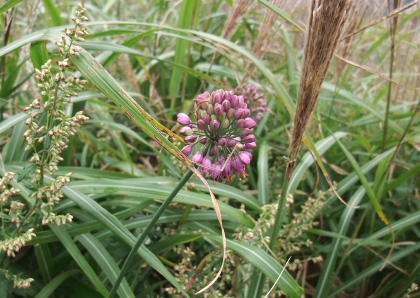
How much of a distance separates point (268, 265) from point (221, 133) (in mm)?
617

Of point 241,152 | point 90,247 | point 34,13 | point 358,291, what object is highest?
point 34,13

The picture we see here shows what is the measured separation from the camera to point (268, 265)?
5.11 feet

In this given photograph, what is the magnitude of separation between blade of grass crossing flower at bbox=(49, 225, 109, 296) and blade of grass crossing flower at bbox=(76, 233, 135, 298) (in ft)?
0.14

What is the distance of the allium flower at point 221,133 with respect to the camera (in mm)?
1153

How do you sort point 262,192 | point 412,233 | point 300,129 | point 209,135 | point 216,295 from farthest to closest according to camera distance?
point 412,233, point 262,192, point 216,295, point 300,129, point 209,135

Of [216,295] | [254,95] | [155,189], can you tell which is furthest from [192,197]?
[254,95]

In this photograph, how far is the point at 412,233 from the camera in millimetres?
2660

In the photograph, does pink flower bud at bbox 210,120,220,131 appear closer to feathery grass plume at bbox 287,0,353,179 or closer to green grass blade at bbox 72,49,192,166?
green grass blade at bbox 72,49,192,166

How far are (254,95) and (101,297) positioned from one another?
3.94 feet

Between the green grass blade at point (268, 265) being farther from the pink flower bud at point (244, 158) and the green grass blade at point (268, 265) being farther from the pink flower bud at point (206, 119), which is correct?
the pink flower bud at point (206, 119)

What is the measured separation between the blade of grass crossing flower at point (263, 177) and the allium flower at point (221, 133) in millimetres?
996

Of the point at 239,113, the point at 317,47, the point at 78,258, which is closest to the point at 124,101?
the point at 239,113

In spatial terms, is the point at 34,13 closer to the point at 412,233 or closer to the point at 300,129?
the point at 300,129

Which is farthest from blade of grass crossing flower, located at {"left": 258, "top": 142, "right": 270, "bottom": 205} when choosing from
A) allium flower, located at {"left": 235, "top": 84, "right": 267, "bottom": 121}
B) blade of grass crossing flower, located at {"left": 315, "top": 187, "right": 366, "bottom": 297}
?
blade of grass crossing flower, located at {"left": 315, "top": 187, "right": 366, "bottom": 297}
